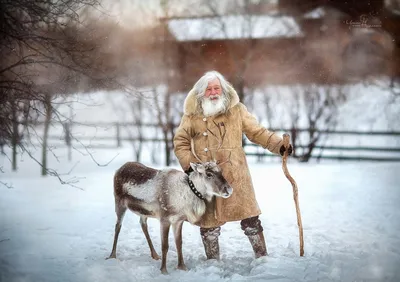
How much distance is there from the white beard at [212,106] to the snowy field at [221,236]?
3.51ft

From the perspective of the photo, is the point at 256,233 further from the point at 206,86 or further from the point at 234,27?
the point at 234,27

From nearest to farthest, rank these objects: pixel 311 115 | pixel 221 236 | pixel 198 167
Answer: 1. pixel 198 167
2. pixel 221 236
3. pixel 311 115

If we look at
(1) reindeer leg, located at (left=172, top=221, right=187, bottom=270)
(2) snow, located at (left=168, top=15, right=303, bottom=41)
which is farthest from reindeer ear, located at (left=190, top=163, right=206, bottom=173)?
(2) snow, located at (left=168, top=15, right=303, bottom=41)

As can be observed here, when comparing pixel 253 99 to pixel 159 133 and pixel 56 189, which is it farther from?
pixel 56 189

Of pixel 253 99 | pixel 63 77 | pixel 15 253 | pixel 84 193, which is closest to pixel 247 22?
pixel 253 99

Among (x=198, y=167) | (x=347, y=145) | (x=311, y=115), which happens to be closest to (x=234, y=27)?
(x=311, y=115)

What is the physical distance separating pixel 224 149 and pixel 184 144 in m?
0.28

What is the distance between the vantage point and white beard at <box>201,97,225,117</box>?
2678 mm

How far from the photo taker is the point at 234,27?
4422 millimetres

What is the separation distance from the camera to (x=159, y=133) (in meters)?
5.35

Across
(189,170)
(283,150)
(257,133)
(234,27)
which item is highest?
(234,27)

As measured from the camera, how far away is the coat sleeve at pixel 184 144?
2.64 m

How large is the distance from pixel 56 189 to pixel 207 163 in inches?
78.9

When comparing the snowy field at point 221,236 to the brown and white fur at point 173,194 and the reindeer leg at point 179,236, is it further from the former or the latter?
the brown and white fur at point 173,194
